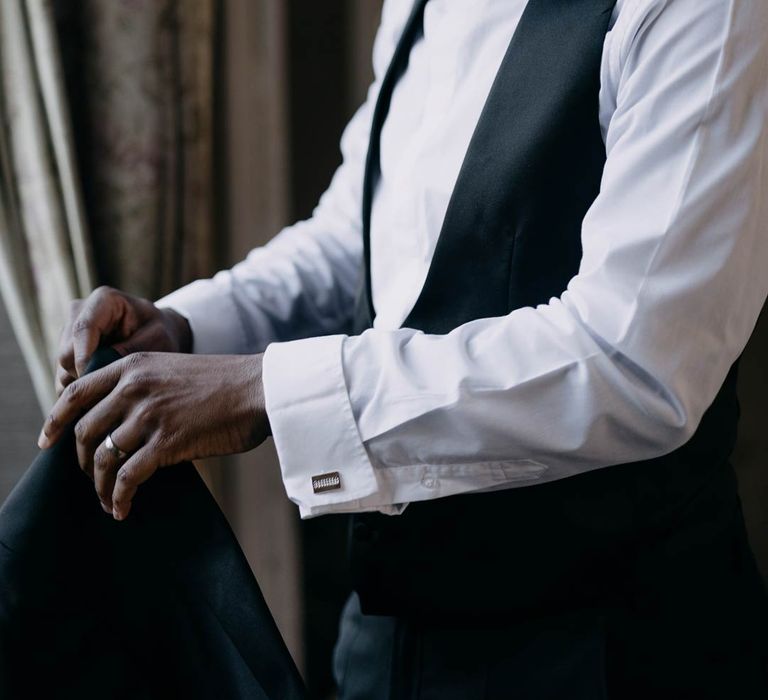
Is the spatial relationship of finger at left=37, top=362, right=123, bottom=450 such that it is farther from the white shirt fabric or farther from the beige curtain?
the beige curtain

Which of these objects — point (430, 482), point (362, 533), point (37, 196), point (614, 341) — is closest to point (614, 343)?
point (614, 341)

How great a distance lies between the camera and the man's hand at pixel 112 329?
911 millimetres

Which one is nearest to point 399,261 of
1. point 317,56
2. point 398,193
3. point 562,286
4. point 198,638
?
point 398,193

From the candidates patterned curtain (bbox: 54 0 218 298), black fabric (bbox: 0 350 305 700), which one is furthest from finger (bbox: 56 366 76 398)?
patterned curtain (bbox: 54 0 218 298)

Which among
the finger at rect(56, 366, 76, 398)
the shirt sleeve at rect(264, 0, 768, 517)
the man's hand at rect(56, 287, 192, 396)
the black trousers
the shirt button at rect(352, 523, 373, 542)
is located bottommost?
the black trousers

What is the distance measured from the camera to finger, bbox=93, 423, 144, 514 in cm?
74

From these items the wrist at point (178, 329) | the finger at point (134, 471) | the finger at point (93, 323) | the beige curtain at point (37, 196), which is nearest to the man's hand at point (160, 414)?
the finger at point (134, 471)

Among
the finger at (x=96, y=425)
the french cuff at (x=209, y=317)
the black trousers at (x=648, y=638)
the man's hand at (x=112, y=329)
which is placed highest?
the finger at (x=96, y=425)

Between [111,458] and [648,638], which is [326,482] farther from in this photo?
[648,638]

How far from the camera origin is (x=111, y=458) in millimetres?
747

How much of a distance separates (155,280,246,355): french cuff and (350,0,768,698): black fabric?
0.30 meters

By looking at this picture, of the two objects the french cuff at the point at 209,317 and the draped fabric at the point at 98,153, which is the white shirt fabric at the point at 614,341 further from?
the draped fabric at the point at 98,153

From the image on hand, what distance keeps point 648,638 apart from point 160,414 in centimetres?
55

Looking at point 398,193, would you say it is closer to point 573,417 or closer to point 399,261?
point 399,261
